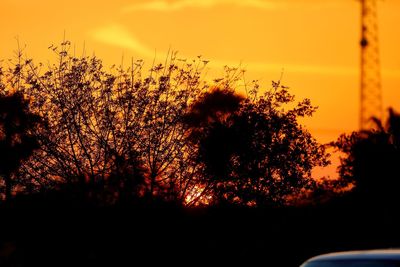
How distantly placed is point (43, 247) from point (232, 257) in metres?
6.49

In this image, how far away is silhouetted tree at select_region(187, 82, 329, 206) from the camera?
46250 mm

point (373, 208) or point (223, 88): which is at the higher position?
point (223, 88)

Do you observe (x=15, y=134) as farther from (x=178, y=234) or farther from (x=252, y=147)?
(x=178, y=234)

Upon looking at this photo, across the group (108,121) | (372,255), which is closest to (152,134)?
(108,121)

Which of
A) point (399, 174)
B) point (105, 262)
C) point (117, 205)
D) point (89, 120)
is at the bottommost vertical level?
point (105, 262)

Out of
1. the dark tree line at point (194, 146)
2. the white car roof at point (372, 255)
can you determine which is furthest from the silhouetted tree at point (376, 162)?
the white car roof at point (372, 255)

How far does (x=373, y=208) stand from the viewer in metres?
37.7

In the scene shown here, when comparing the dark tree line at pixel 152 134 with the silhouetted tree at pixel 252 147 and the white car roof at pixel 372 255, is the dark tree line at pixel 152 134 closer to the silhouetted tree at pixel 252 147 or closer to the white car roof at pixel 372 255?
the silhouetted tree at pixel 252 147

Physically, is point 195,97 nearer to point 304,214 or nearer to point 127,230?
point 304,214

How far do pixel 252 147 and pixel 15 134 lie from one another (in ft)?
39.7

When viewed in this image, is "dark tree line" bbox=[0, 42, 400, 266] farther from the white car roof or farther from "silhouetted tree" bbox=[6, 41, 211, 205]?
the white car roof

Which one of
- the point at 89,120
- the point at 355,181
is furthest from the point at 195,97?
the point at 355,181

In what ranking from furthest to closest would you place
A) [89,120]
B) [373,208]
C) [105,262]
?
1. [89,120]
2. [373,208]
3. [105,262]

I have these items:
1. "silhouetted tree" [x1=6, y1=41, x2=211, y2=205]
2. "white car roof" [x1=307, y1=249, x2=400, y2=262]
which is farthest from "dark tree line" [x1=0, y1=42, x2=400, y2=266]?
"white car roof" [x1=307, y1=249, x2=400, y2=262]
